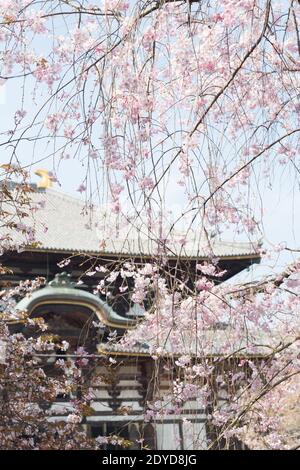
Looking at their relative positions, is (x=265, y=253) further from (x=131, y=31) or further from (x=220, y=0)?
(x=131, y=31)

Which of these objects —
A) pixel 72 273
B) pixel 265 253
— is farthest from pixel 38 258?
pixel 265 253

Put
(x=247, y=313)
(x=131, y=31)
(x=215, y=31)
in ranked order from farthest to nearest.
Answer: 1. (x=247, y=313)
2. (x=215, y=31)
3. (x=131, y=31)

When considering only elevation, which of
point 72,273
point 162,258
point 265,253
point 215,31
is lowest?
point 162,258

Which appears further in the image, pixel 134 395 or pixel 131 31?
pixel 134 395

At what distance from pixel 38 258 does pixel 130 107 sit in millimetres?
10268

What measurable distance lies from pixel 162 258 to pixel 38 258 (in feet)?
33.5

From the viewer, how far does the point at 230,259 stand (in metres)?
14.3
